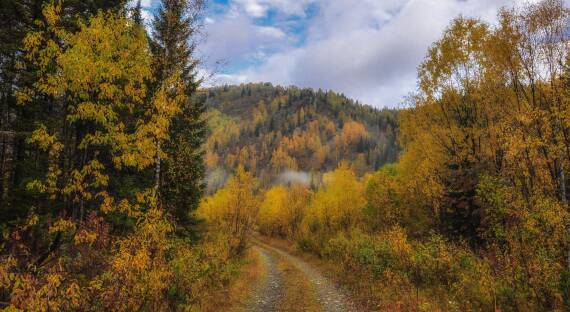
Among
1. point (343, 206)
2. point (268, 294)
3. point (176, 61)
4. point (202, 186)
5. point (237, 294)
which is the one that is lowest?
point (268, 294)

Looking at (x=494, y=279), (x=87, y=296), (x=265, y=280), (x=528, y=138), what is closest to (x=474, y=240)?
(x=494, y=279)

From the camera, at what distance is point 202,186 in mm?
22812

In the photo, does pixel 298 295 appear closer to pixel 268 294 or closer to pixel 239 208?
pixel 268 294

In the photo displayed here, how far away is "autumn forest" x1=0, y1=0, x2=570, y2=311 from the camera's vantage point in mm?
7352

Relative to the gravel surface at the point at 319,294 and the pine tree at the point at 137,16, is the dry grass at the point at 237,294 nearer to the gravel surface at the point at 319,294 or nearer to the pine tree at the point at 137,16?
the gravel surface at the point at 319,294

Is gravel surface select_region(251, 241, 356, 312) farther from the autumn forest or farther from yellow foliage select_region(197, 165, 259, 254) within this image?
yellow foliage select_region(197, 165, 259, 254)

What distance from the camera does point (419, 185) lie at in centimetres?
2039

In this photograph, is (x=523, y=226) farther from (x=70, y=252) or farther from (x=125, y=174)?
(x=125, y=174)

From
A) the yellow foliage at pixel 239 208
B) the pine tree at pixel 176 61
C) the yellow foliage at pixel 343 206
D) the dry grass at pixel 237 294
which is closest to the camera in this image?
the dry grass at pixel 237 294

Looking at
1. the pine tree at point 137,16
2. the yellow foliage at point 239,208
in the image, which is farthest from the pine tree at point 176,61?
the yellow foliage at point 239,208

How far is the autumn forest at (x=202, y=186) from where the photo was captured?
7352 millimetres

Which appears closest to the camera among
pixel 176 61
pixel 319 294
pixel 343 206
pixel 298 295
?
pixel 176 61

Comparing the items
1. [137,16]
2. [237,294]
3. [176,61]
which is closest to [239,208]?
[237,294]

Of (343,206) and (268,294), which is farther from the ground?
(343,206)
